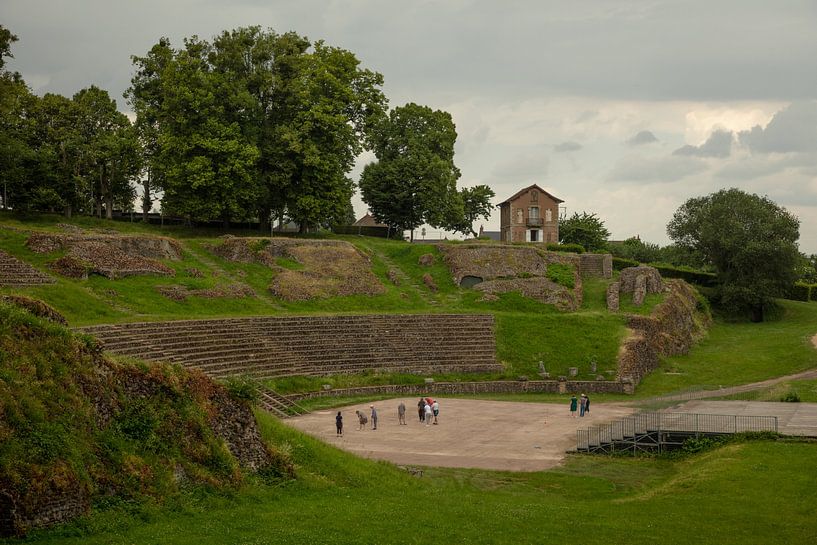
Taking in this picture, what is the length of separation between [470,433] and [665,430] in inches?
328

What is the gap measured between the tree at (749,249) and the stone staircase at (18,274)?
52538 millimetres

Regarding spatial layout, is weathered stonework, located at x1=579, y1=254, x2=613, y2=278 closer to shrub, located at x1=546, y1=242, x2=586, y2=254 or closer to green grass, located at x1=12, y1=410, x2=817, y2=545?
shrub, located at x1=546, y1=242, x2=586, y2=254

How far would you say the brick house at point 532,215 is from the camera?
8750 cm

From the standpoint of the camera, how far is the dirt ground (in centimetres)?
3084

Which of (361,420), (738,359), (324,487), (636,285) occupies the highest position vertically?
(636,285)

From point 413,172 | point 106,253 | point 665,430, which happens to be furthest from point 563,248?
point 665,430

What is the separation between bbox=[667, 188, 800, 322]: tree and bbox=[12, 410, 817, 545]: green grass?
4245 cm

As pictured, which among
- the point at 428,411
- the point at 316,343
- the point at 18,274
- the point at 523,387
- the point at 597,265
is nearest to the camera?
the point at 428,411

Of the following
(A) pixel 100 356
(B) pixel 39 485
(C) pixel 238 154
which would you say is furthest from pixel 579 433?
(C) pixel 238 154

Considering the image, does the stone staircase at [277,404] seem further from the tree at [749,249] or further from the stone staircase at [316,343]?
the tree at [749,249]

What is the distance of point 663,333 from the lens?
2219 inches

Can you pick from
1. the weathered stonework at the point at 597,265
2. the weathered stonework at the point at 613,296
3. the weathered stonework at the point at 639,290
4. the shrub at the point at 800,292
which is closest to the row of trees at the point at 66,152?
the weathered stonework at the point at 597,265

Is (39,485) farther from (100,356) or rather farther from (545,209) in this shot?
(545,209)

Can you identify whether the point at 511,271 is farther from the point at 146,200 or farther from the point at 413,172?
the point at 146,200
